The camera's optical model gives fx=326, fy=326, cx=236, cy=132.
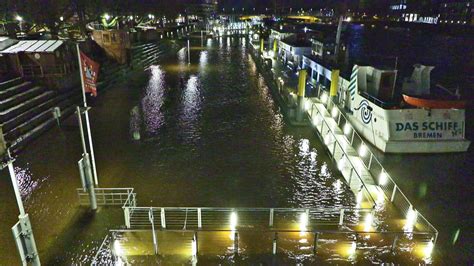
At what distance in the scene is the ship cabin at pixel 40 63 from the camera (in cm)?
2431

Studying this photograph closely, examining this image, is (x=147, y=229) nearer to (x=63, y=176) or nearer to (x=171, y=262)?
(x=171, y=262)

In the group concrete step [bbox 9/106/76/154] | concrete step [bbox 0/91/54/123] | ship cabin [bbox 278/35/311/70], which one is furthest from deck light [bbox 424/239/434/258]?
ship cabin [bbox 278/35/311/70]

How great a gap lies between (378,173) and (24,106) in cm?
2140

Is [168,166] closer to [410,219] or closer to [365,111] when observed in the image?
[410,219]

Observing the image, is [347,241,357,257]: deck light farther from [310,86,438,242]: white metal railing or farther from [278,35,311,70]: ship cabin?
[278,35,311,70]: ship cabin

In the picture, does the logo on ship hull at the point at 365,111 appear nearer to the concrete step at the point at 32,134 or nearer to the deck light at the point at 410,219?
the deck light at the point at 410,219

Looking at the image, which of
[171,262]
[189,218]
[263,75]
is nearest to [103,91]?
[263,75]

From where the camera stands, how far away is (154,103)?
27.9 m

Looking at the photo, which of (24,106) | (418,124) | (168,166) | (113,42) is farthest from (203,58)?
(418,124)

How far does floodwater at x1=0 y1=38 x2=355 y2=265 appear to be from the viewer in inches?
468

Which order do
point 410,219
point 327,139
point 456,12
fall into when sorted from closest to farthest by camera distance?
point 410,219 → point 327,139 → point 456,12

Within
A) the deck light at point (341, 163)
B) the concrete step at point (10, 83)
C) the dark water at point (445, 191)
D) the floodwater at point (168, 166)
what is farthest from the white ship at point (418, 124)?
the concrete step at point (10, 83)

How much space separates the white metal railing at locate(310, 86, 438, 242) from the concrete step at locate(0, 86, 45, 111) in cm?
2045

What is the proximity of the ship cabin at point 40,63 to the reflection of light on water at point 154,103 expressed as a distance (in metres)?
6.47
